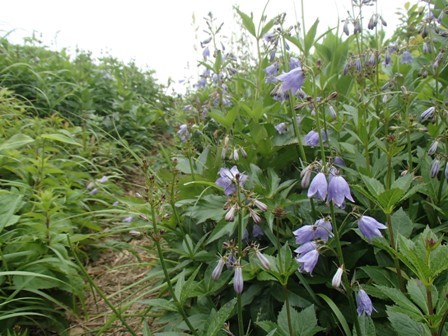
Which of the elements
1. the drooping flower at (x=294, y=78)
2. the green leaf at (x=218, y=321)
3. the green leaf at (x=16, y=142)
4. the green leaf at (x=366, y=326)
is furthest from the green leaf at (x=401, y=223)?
the green leaf at (x=16, y=142)

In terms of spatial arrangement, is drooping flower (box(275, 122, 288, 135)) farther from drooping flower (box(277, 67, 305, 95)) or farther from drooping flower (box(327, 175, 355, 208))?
drooping flower (box(327, 175, 355, 208))

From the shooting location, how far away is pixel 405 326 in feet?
4.38

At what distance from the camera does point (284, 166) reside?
2574mm

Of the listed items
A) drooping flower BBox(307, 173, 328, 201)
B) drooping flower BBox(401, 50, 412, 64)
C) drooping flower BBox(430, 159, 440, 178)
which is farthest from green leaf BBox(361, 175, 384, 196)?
drooping flower BBox(401, 50, 412, 64)

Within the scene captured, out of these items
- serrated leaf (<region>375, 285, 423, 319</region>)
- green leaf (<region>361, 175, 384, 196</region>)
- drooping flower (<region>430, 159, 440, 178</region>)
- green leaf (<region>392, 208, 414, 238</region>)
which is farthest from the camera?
drooping flower (<region>430, 159, 440, 178</region>)

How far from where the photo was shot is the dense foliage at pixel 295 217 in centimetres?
142

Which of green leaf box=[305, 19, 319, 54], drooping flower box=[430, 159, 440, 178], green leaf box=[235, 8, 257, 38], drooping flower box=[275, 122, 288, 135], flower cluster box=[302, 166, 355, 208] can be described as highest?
green leaf box=[235, 8, 257, 38]

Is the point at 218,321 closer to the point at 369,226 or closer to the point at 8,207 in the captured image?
the point at 369,226

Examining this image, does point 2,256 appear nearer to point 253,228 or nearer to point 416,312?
point 253,228

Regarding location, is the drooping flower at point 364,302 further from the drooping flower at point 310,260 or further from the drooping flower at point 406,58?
the drooping flower at point 406,58

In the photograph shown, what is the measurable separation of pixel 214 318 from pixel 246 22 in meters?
2.11

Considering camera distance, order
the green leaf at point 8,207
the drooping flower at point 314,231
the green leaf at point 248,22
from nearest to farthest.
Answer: the drooping flower at point 314,231, the green leaf at point 8,207, the green leaf at point 248,22

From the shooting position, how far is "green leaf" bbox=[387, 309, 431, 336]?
4.27 feet

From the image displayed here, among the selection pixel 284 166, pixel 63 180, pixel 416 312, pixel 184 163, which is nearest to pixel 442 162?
pixel 284 166
